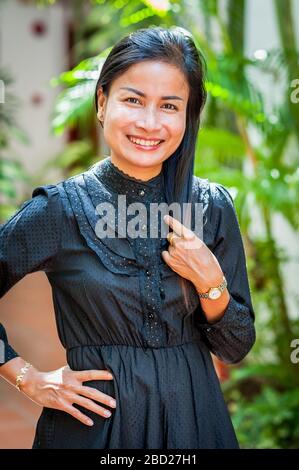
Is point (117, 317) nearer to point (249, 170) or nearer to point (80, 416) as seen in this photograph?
point (80, 416)

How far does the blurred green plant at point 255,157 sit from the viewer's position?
12.5ft

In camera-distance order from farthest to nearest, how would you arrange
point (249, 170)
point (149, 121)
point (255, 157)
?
point (249, 170) < point (255, 157) < point (149, 121)

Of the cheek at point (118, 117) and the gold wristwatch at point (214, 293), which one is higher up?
the cheek at point (118, 117)

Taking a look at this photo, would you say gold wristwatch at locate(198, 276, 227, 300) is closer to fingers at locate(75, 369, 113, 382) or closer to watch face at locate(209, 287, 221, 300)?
watch face at locate(209, 287, 221, 300)

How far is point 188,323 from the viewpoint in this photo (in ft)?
6.31

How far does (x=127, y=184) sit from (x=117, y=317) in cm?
31

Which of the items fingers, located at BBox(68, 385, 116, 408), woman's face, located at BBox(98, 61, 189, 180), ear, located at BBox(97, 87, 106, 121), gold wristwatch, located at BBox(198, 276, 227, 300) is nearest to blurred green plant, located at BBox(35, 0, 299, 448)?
ear, located at BBox(97, 87, 106, 121)

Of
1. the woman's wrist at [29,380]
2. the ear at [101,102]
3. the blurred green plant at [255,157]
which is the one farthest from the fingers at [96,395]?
the blurred green plant at [255,157]

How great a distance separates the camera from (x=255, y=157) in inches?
170

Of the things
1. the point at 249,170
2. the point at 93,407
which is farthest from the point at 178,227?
the point at 249,170

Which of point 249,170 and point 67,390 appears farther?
point 249,170

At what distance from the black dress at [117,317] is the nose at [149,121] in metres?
0.15

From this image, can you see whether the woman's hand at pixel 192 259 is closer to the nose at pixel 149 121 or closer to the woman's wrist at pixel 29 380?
the nose at pixel 149 121

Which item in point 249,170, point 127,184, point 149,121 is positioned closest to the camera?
point 149,121
